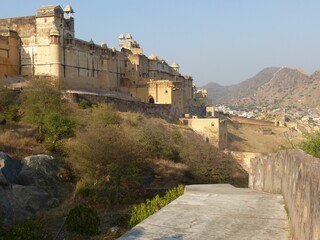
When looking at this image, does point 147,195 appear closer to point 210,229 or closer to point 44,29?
point 210,229

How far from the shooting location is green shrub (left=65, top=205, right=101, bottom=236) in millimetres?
9938

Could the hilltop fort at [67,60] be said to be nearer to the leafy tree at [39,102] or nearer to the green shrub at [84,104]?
the green shrub at [84,104]

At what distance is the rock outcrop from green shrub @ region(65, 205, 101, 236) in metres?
2.39

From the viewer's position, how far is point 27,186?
46.0 ft

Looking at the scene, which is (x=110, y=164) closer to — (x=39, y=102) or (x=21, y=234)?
(x=21, y=234)

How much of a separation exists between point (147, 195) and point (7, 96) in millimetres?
12920

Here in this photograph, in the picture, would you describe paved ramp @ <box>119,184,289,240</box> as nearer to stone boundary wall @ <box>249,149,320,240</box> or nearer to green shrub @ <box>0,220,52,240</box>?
stone boundary wall @ <box>249,149,320,240</box>

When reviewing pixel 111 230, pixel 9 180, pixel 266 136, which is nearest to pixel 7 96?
pixel 9 180

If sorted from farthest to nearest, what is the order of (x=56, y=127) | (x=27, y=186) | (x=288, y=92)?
1. (x=288, y=92)
2. (x=56, y=127)
3. (x=27, y=186)

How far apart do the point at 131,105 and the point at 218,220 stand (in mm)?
30291

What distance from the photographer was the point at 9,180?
13.5 metres

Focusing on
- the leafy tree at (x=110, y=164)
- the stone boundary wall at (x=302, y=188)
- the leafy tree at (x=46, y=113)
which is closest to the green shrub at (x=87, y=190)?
the leafy tree at (x=110, y=164)

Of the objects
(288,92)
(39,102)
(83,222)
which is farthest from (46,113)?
(288,92)

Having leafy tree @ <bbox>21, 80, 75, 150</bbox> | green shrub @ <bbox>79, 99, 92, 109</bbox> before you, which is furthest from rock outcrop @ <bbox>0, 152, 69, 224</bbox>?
green shrub @ <bbox>79, 99, 92, 109</bbox>
